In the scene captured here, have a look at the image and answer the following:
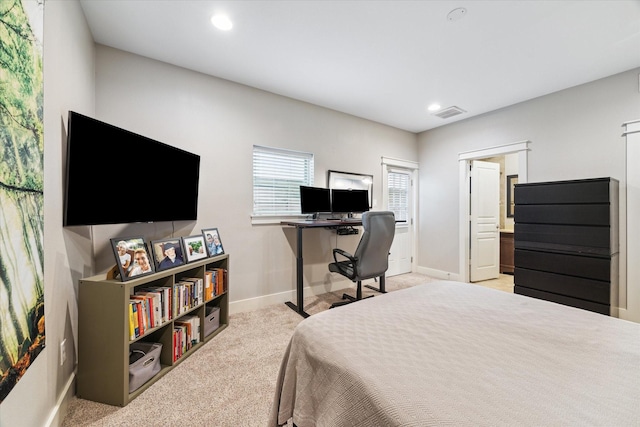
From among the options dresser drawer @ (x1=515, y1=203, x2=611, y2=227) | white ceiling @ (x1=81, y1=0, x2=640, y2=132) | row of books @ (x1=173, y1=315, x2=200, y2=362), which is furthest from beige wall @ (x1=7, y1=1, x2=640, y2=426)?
dresser drawer @ (x1=515, y1=203, x2=611, y2=227)

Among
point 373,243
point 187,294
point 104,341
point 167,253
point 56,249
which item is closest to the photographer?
point 56,249

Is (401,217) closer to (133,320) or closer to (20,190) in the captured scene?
(133,320)

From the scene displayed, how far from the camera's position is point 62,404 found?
1409 millimetres

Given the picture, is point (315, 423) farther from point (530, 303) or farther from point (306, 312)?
point (306, 312)

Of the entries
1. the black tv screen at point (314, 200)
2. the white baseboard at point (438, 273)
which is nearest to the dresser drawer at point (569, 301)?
the white baseboard at point (438, 273)

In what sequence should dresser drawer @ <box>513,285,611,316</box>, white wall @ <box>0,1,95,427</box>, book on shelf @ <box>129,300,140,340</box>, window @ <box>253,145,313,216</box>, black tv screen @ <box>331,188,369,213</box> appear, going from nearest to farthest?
white wall @ <box>0,1,95,427</box>
book on shelf @ <box>129,300,140,340</box>
dresser drawer @ <box>513,285,611,316</box>
window @ <box>253,145,313,216</box>
black tv screen @ <box>331,188,369,213</box>

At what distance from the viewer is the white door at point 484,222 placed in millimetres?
4223

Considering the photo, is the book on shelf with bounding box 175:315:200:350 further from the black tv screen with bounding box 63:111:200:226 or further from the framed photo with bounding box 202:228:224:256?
the black tv screen with bounding box 63:111:200:226

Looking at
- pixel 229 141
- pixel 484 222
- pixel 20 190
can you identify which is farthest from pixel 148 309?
pixel 484 222

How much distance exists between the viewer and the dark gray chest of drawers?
2.43 meters

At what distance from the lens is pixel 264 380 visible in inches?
69.9

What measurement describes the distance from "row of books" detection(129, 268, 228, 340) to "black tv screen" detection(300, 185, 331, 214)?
50.5 inches

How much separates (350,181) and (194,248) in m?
2.43

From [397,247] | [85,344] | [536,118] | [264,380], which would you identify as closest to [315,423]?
[264,380]
